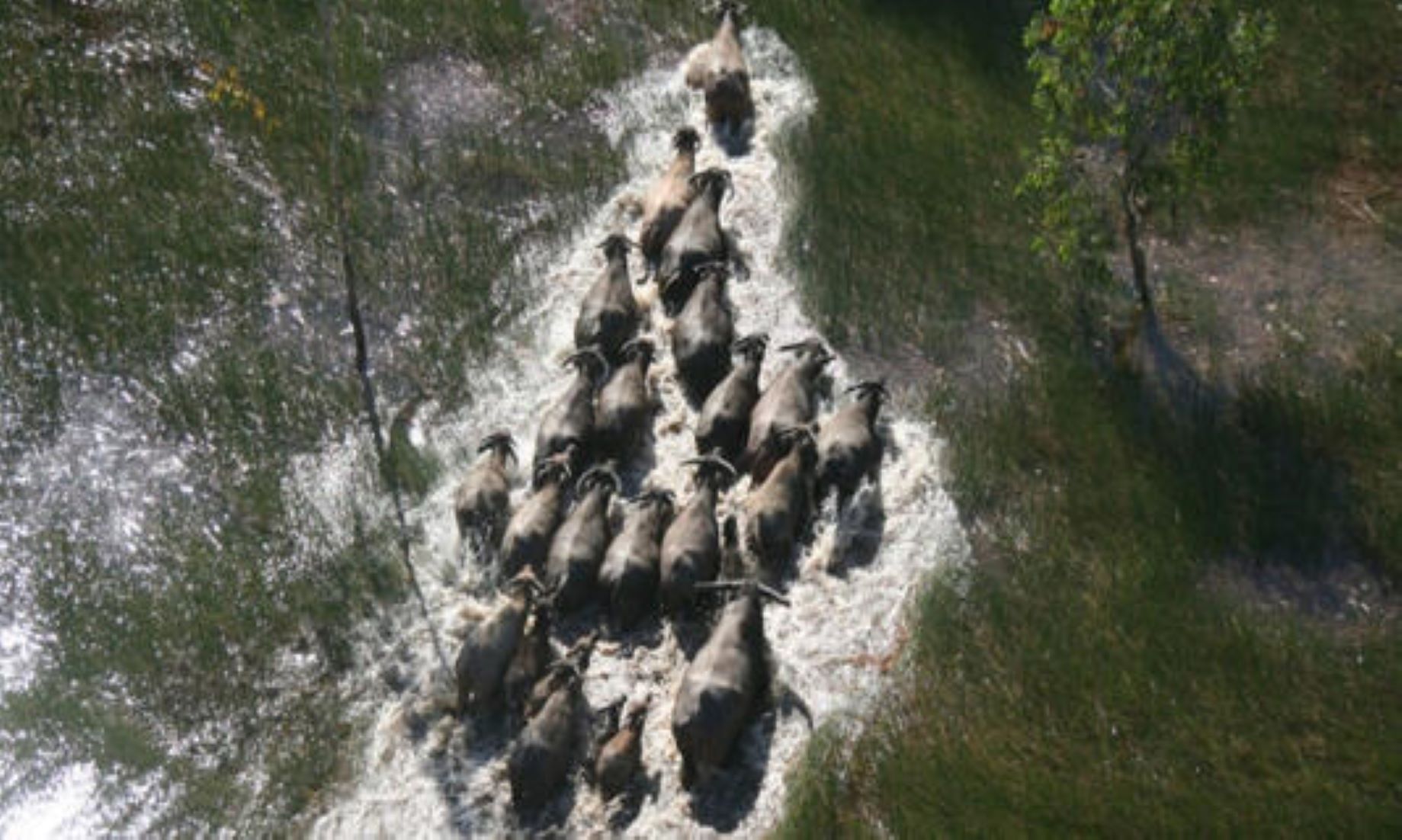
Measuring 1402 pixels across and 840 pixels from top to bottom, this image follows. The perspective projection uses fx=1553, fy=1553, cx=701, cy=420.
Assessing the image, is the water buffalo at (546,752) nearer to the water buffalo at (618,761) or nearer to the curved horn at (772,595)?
the water buffalo at (618,761)

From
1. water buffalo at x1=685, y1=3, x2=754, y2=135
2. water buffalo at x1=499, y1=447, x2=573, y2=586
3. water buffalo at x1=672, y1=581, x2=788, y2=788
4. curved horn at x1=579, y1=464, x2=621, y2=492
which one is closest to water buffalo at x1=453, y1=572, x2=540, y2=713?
water buffalo at x1=499, y1=447, x2=573, y2=586

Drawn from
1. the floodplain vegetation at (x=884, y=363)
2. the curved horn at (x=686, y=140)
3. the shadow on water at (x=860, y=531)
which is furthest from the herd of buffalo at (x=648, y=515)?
the curved horn at (x=686, y=140)

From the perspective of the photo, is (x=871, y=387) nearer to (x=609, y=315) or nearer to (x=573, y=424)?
(x=609, y=315)

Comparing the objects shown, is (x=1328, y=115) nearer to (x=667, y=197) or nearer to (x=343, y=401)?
(x=667, y=197)

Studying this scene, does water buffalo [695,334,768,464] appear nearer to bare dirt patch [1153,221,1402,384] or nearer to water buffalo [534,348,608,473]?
water buffalo [534,348,608,473]

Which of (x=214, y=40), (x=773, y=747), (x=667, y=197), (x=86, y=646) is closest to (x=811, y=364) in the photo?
(x=667, y=197)

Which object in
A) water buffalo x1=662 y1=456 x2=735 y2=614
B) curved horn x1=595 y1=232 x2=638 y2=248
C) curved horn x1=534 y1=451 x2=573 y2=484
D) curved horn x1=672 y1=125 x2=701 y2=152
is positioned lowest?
water buffalo x1=662 y1=456 x2=735 y2=614
